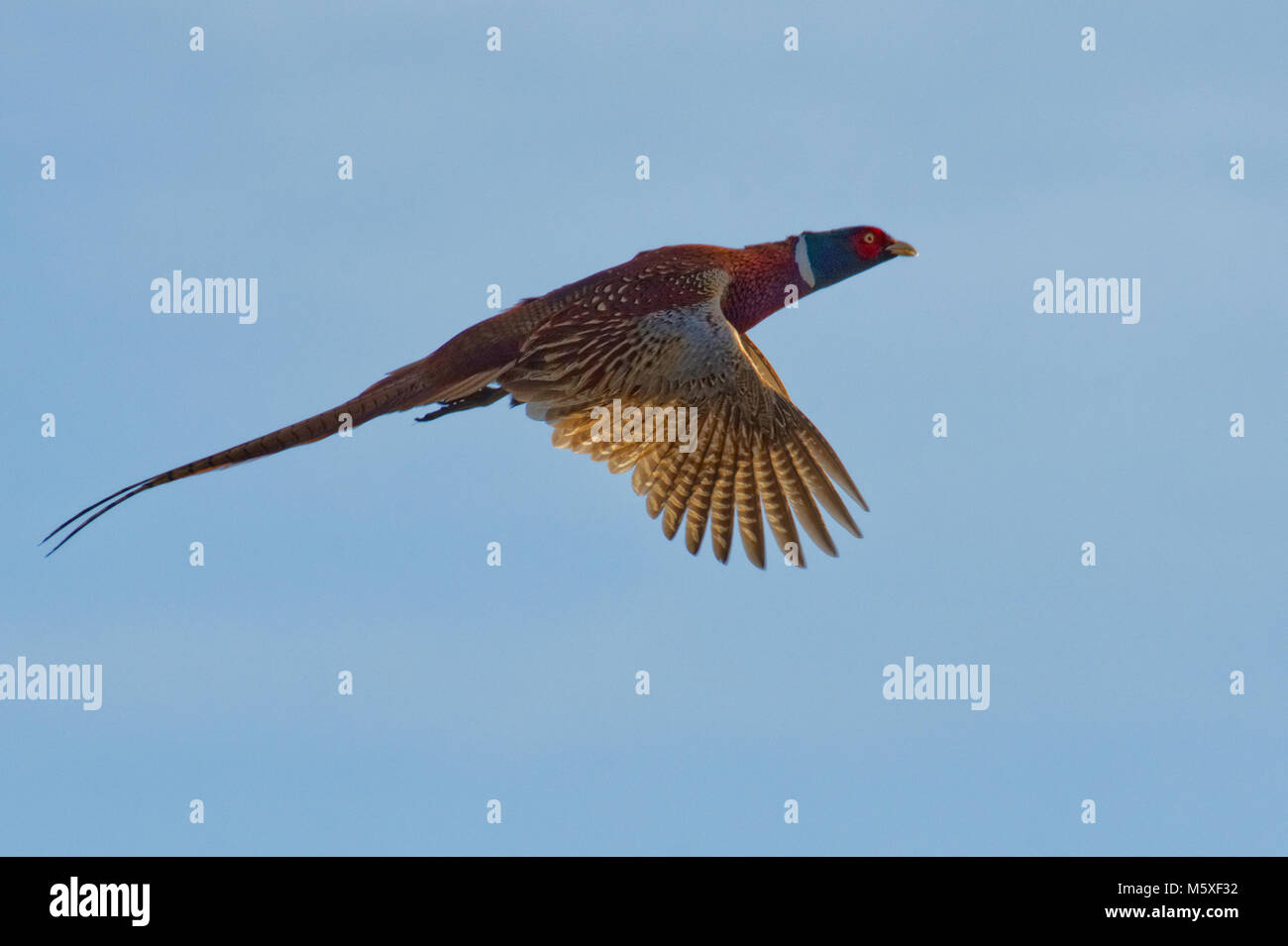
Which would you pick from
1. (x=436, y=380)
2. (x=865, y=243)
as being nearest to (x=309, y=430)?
(x=436, y=380)

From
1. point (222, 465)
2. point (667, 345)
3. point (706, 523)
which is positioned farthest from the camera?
point (706, 523)

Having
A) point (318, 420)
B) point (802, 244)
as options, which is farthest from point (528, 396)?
point (802, 244)

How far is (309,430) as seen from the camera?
583 inches

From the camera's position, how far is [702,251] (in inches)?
666

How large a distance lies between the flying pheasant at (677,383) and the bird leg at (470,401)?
0.05 feet

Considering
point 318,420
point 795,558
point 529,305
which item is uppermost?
point 529,305

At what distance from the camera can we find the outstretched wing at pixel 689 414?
16078 mm

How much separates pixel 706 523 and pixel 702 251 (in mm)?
2741

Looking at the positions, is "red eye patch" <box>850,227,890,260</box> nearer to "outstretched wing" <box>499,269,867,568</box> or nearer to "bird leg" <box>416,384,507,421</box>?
"outstretched wing" <box>499,269,867,568</box>

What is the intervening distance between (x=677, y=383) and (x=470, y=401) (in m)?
2.02

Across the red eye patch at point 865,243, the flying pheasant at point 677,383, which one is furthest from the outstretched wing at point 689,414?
the red eye patch at point 865,243

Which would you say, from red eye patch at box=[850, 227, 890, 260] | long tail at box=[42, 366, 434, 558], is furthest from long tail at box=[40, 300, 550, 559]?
red eye patch at box=[850, 227, 890, 260]

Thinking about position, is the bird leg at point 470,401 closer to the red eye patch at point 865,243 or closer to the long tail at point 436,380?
the long tail at point 436,380

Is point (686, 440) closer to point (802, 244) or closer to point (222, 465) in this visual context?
point (802, 244)
